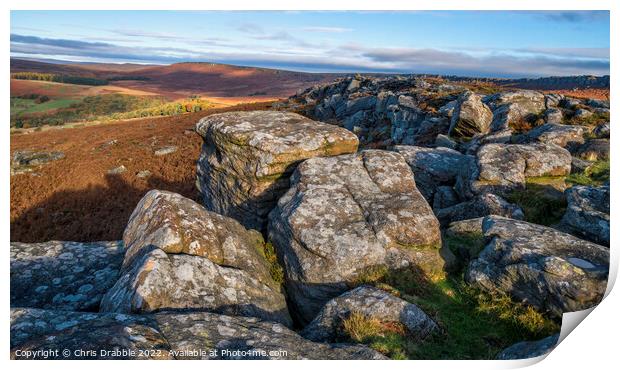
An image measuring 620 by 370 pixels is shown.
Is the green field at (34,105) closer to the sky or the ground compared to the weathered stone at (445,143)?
closer to the sky

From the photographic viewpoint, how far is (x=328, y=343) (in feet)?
20.0

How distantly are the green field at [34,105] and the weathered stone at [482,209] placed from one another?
10737 mm

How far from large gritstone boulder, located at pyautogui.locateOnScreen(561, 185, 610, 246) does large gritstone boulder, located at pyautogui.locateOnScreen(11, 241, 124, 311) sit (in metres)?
10.9

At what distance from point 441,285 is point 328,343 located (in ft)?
10.9

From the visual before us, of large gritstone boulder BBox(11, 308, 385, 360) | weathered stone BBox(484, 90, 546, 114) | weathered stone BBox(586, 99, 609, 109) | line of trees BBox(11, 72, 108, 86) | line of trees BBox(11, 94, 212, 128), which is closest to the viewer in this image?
large gritstone boulder BBox(11, 308, 385, 360)

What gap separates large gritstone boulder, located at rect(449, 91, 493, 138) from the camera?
20.7 m

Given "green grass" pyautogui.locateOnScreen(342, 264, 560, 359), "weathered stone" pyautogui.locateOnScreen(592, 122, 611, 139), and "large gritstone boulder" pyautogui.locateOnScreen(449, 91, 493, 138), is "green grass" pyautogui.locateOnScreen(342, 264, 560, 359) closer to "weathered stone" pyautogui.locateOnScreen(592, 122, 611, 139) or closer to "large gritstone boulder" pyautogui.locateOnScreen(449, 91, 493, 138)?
"weathered stone" pyautogui.locateOnScreen(592, 122, 611, 139)

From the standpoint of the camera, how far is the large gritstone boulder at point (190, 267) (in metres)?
6.54

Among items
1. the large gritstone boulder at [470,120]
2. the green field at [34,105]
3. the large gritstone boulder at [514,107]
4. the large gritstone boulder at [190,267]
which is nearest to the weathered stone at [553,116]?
the large gritstone boulder at [514,107]

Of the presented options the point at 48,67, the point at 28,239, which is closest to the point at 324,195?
the point at 48,67

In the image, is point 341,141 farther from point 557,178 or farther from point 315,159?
point 557,178

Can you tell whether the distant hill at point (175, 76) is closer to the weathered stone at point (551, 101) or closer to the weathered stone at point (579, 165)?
the weathered stone at point (579, 165)

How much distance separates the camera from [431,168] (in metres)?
14.3

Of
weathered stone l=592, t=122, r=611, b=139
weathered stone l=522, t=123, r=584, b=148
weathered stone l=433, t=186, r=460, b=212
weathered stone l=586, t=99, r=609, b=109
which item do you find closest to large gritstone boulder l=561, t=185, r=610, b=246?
weathered stone l=433, t=186, r=460, b=212
